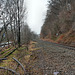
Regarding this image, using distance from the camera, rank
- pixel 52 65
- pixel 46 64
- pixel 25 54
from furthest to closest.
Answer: pixel 25 54, pixel 46 64, pixel 52 65

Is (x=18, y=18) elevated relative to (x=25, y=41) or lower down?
elevated

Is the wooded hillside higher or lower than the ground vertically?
higher

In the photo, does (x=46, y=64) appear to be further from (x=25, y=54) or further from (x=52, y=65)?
(x=25, y=54)

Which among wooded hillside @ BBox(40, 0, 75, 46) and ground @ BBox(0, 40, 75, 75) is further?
wooded hillside @ BBox(40, 0, 75, 46)

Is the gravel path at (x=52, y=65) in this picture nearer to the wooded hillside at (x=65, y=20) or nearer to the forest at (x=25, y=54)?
the forest at (x=25, y=54)

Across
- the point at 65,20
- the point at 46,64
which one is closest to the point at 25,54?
the point at 46,64

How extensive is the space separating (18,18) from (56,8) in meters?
26.7

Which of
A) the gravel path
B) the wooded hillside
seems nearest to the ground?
the gravel path

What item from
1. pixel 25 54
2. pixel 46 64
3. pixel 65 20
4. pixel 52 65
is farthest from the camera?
pixel 65 20

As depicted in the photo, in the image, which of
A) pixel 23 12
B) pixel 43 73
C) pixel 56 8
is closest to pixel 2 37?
pixel 43 73

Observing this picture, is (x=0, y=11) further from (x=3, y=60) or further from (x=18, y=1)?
(x=18, y=1)

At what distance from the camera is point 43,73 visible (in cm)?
416

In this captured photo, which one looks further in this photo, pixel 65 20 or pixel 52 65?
pixel 65 20

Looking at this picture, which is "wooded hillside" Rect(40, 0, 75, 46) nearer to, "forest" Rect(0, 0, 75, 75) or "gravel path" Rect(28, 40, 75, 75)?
"forest" Rect(0, 0, 75, 75)
